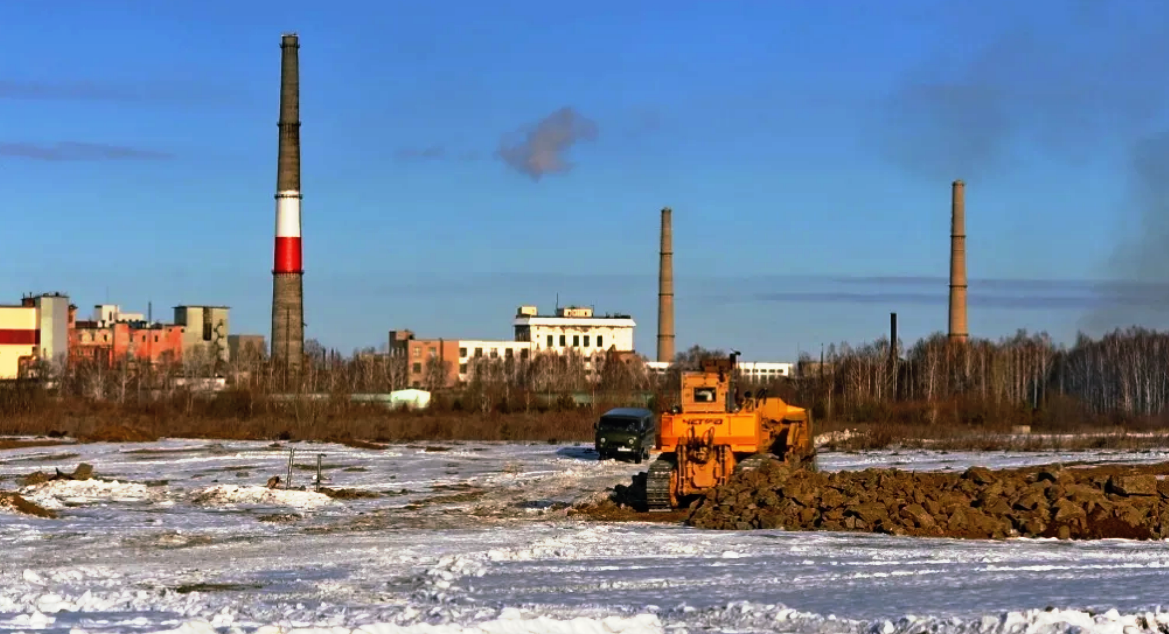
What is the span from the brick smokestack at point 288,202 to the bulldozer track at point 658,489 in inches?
1644

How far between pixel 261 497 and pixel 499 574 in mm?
14204

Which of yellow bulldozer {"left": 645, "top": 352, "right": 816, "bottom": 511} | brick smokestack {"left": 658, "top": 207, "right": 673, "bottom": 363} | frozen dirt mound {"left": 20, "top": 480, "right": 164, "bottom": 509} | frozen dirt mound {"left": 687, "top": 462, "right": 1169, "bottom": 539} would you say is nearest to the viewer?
frozen dirt mound {"left": 687, "top": 462, "right": 1169, "bottom": 539}

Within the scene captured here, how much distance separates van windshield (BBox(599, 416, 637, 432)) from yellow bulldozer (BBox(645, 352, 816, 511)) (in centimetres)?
1567

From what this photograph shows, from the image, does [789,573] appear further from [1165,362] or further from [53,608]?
[1165,362]

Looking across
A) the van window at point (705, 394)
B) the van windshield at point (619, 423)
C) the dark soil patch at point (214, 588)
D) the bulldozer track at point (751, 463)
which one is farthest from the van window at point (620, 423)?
the dark soil patch at point (214, 588)

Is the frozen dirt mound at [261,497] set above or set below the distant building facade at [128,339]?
below

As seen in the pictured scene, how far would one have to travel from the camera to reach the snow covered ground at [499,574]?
1462 centimetres

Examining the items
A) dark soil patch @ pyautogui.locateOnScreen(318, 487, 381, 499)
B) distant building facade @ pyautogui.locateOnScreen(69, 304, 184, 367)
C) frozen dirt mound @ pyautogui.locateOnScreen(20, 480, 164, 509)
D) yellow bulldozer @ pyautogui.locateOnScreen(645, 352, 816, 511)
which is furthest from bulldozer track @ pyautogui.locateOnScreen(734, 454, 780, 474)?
distant building facade @ pyautogui.locateOnScreen(69, 304, 184, 367)

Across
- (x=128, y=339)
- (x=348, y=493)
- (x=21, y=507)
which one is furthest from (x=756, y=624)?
(x=128, y=339)

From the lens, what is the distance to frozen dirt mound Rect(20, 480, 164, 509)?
1258 inches

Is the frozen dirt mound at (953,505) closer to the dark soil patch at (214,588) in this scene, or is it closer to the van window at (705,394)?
the van window at (705,394)

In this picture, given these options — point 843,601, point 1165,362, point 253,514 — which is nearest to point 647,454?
point 253,514

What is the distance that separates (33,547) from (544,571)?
316 inches

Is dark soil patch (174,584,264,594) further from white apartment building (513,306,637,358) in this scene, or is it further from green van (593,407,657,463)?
white apartment building (513,306,637,358)
